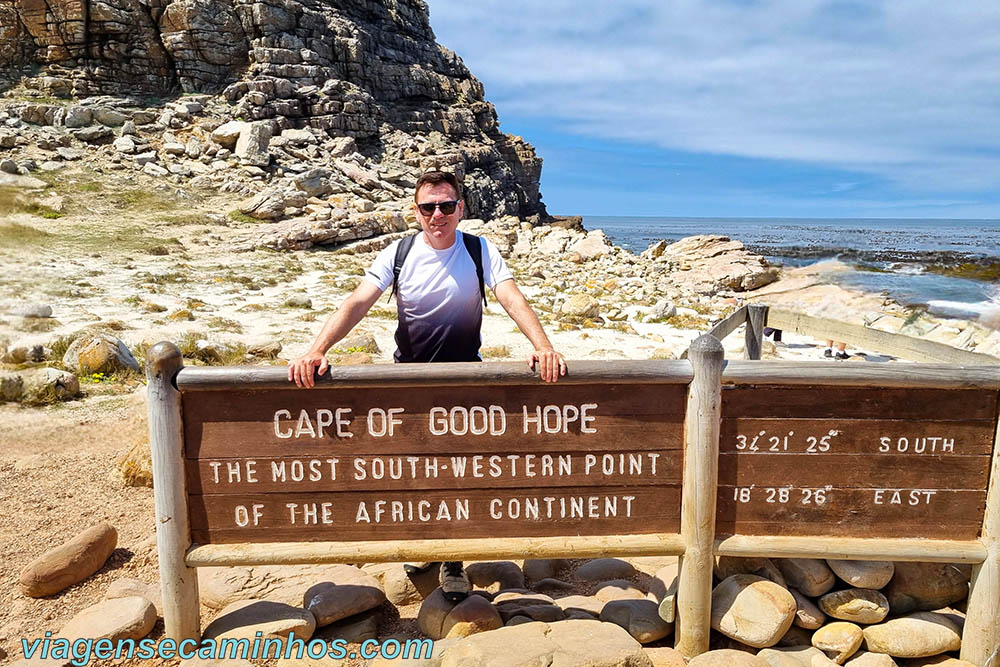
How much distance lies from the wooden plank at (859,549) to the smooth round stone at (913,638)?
1.52 ft

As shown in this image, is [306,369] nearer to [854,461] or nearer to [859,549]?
[854,461]

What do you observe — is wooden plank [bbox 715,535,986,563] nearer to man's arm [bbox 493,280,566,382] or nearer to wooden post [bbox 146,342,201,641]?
man's arm [bbox 493,280,566,382]

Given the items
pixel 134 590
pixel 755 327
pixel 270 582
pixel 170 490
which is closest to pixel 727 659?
pixel 270 582

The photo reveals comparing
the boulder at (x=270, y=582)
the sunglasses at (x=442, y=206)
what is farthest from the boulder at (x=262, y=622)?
the sunglasses at (x=442, y=206)

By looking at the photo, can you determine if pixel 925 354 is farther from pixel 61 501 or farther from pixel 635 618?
pixel 61 501

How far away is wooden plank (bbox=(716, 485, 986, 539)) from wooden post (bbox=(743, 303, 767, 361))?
5533 mm

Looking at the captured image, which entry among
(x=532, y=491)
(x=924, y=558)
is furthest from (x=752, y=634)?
(x=532, y=491)

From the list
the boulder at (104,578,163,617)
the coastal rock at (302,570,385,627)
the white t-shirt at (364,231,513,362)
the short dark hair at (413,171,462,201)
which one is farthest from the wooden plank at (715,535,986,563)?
the boulder at (104,578,163,617)

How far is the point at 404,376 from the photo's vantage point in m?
2.93

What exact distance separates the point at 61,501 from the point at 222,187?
32.2m

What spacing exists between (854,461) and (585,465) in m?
1.37

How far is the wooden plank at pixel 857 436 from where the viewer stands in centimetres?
305

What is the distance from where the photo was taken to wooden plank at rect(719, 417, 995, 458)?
3051 millimetres

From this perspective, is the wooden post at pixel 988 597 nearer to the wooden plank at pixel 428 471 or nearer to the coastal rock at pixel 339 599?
the wooden plank at pixel 428 471
